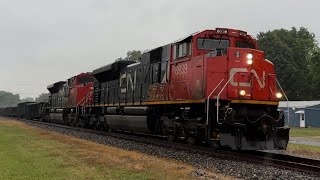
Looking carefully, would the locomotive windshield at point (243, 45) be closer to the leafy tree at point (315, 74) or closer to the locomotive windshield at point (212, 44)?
the locomotive windshield at point (212, 44)

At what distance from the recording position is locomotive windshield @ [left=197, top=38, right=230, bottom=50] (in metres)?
14.5

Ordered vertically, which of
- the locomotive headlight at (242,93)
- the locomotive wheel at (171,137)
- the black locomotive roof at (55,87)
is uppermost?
the black locomotive roof at (55,87)

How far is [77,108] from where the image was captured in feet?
102

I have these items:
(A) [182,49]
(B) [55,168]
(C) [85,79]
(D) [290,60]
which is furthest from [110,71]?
(D) [290,60]

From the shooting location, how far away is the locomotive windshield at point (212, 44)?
14.5m

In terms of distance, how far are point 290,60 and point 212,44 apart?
66.0 meters

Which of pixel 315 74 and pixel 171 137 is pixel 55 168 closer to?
pixel 171 137

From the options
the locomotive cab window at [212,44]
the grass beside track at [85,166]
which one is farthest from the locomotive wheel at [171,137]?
the locomotive cab window at [212,44]

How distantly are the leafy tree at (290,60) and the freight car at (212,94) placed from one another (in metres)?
60.2

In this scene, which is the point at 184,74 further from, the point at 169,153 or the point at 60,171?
the point at 60,171

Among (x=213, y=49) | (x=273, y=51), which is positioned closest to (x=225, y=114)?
(x=213, y=49)

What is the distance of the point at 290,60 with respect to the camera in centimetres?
7625

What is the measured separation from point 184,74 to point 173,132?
251 cm

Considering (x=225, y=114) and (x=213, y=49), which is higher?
(x=213, y=49)
